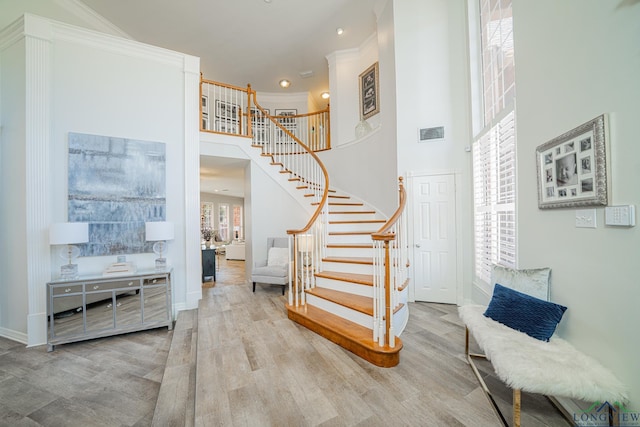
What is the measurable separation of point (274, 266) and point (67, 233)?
2.85m

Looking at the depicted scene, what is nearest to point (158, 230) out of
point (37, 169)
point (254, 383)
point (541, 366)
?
point (37, 169)

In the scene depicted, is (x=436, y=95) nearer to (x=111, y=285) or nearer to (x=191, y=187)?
(x=191, y=187)

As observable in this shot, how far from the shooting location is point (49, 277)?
119 inches

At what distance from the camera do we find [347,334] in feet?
8.21

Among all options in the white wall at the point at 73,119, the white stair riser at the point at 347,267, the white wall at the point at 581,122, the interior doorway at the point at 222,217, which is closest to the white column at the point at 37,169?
the white wall at the point at 73,119

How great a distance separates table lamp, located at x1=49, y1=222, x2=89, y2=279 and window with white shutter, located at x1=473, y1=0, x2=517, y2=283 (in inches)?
191

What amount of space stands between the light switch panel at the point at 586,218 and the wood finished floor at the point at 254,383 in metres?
1.30

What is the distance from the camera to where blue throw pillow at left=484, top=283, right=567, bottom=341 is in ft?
5.51

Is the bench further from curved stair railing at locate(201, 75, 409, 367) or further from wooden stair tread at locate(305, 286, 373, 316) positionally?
wooden stair tread at locate(305, 286, 373, 316)

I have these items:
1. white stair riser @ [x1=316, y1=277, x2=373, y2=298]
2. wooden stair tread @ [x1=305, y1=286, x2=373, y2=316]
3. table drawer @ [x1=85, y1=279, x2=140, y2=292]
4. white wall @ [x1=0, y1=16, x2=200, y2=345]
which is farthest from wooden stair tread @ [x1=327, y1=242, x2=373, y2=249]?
table drawer @ [x1=85, y1=279, x2=140, y2=292]

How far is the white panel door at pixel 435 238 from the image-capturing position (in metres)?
3.76

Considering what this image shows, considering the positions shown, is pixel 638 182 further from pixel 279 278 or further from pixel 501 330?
pixel 279 278

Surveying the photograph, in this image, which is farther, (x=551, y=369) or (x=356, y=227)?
(x=356, y=227)

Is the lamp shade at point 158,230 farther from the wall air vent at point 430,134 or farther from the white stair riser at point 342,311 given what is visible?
the wall air vent at point 430,134
